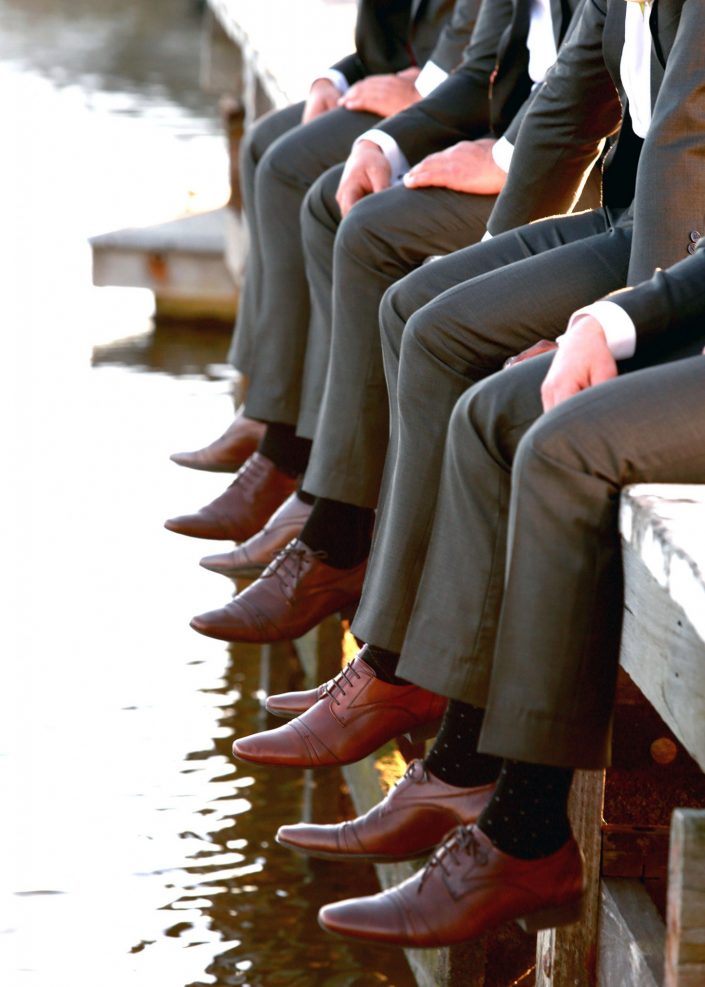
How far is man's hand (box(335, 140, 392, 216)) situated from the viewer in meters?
3.19

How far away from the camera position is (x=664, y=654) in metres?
1.67

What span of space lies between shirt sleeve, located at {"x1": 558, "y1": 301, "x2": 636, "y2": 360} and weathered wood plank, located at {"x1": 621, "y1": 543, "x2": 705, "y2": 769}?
28 cm

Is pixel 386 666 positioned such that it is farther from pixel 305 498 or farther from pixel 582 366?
pixel 305 498

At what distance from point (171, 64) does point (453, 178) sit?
49.2ft

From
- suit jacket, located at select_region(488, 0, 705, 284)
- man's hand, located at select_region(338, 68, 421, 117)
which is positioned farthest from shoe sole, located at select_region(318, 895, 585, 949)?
man's hand, located at select_region(338, 68, 421, 117)

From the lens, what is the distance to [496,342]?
2.35m

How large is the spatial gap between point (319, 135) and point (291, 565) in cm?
115

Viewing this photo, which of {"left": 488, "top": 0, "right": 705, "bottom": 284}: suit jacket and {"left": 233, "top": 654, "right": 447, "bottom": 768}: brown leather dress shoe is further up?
{"left": 488, "top": 0, "right": 705, "bottom": 284}: suit jacket

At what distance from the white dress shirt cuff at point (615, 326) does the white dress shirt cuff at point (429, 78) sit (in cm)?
177

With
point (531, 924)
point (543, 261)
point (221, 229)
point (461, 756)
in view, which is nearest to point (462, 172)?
point (543, 261)

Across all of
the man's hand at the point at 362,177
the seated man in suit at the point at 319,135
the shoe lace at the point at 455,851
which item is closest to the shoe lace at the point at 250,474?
the seated man in suit at the point at 319,135

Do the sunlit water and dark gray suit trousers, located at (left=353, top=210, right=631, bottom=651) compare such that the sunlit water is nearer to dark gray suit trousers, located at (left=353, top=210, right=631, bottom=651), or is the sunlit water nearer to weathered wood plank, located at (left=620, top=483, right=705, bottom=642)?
dark gray suit trousers, located at (left=353, top=210, right=631, bottom=651)

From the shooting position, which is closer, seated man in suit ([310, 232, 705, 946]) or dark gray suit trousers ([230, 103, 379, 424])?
seated man in suit ([310, 232, 705, 946])

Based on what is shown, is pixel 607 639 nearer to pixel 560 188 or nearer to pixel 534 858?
pixel 534 858
